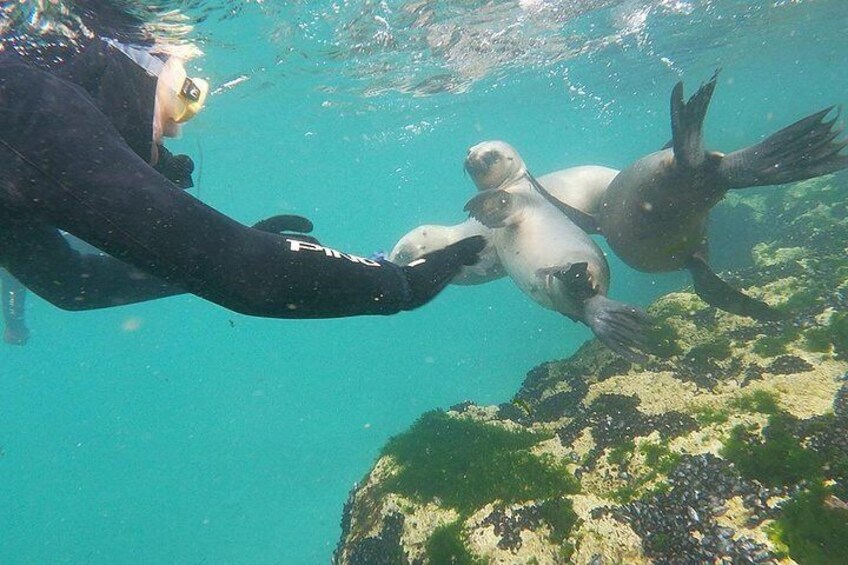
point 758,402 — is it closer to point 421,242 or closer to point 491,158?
point 491,158

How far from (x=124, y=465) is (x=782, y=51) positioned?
80368 millimetres

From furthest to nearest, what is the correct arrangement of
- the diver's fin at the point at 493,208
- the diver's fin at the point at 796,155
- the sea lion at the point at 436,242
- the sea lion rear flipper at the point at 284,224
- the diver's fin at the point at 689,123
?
the sea lion at the point at 436,242 → the diver's fin at the point at 493,208 → the diver's fin at the point at 689,123 → the diver's fin at the point at 796,155 → the sea lion rear flipper at the point at 284,224

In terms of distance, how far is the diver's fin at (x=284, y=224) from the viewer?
268 cm

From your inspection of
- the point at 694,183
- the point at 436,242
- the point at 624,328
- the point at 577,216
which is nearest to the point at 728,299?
the point at 694,183

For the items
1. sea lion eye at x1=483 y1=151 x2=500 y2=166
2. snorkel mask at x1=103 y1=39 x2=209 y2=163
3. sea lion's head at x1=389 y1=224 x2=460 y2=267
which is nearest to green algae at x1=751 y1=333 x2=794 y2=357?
sea lion eye at x1=483 y1=151 x2=500 y2=166

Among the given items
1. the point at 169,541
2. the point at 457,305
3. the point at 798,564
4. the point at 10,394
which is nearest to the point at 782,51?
the point at 457,305

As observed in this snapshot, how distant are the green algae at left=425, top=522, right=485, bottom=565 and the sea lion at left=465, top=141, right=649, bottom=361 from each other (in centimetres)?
238

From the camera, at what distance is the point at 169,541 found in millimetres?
36375

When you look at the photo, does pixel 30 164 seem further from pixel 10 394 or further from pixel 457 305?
pixel 10 394

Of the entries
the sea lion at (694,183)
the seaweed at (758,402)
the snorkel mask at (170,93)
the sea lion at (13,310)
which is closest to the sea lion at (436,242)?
the sea lion at (694,183)

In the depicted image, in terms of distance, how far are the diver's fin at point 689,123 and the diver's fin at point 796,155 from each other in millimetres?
415

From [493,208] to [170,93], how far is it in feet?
15.0

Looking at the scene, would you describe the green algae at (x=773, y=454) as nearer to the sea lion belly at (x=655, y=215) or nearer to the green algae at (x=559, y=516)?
the green algae at (x=559, y=516)

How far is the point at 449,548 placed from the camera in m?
3.71
